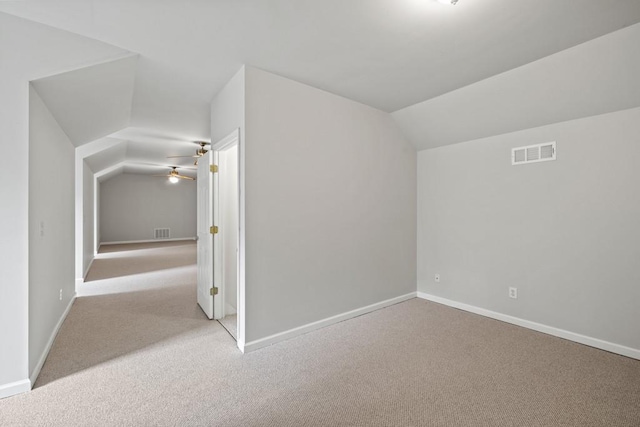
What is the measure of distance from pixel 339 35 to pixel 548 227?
289 centimetres

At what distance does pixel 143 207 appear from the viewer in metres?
11.0

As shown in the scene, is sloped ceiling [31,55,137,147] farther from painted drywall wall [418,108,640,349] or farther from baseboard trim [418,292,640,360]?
baseboard trim [418,292,640,360]

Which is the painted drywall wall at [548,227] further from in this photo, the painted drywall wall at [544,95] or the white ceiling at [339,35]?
the white ceiling at [339,35]

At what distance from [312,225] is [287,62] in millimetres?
1592

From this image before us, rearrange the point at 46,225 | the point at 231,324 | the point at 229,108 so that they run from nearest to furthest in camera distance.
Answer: the point at 46,225
the point at 229,108
the point at 231,324

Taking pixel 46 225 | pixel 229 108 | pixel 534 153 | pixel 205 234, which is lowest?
pixel 205 234

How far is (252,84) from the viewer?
2.72 meters

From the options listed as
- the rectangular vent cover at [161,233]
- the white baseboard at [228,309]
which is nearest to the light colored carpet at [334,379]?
the white baseboard at [228,309]

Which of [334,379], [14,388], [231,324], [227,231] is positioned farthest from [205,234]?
[334,379]

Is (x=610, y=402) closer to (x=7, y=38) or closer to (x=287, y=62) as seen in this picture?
(x=287, y=62)

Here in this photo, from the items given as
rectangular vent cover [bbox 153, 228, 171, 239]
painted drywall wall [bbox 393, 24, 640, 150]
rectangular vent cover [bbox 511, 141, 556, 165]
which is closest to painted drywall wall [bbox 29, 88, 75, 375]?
painted drywall wall [bbox 393, 24, 640, 150]

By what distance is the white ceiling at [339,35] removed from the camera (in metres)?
1.91

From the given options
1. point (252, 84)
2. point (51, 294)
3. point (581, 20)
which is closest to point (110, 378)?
point (51, 294)

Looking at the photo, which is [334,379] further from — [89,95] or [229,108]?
[89,95]
